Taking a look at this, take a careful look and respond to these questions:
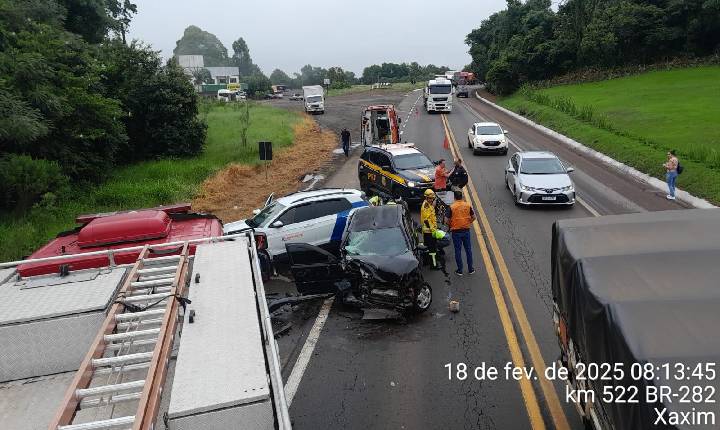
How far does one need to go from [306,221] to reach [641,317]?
869cm

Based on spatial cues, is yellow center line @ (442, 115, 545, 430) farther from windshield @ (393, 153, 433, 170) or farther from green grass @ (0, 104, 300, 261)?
green grass @ (0, 104, 300, 261)

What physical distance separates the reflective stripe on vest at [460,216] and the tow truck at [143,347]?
5061mm

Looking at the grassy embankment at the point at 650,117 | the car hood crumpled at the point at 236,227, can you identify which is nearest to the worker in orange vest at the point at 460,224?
the car hood crumpled at the point at 236,227

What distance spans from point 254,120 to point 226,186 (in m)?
18.3

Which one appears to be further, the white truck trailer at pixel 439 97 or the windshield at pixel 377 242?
the white truck trailer at pixel 439 97

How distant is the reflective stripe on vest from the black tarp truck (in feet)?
13.1

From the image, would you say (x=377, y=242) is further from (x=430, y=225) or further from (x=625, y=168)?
(x=625, y=168)

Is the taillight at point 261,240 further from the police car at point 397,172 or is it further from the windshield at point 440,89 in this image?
the windshield at point 440,89

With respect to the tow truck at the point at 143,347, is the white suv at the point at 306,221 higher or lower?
lower

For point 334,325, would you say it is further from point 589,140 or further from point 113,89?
point 589,140

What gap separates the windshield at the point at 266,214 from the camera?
12.3 meters

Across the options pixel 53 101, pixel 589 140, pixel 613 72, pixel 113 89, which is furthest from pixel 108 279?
pixel 613 72

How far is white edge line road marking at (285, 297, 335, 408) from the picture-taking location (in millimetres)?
7340

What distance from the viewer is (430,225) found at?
11.2 m
